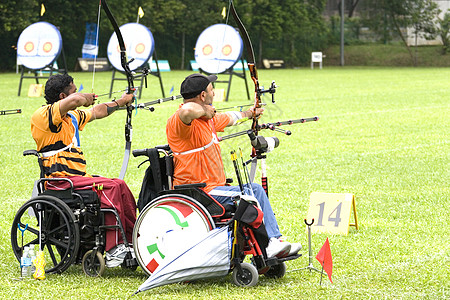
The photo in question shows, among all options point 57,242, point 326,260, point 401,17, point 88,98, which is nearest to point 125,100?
point 88,98

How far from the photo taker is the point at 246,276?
511cm

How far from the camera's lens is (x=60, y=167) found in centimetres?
575

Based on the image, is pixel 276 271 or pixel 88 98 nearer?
pixel 276 271

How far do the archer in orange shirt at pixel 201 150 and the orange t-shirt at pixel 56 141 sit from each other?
81 cm

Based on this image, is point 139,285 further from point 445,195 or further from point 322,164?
point 322,164

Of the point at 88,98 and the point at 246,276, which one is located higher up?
the point at 88,98

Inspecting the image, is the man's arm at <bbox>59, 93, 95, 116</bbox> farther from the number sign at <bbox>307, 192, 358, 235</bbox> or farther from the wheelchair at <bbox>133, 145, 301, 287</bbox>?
the number sign at <bbox>307, 192, 358, 235</bbox>

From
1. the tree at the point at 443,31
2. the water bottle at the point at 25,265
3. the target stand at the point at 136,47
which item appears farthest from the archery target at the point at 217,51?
the tree at the point at 443,31

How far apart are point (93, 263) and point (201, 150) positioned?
3.46ft

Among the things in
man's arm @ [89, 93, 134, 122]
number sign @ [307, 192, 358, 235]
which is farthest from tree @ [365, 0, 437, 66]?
man's arm @ [89, 93, 134, 122]

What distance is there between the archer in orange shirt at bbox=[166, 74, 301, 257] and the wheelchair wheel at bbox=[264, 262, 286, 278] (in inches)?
5.3

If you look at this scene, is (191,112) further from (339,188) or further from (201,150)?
(339,188)

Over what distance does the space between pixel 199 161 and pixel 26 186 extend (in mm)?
4256

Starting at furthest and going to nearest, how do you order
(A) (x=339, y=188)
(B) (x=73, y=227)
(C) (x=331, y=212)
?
(A) (x=339, y=188) < (C) (x=331, y=212) < (B) (x=73, y=227)
